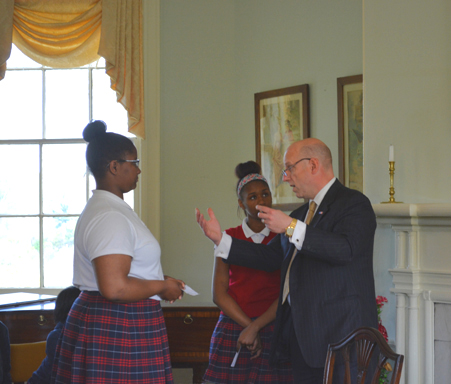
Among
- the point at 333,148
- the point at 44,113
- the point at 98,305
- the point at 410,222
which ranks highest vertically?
the point at 44,113

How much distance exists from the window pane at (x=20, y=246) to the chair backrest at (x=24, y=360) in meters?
1.93

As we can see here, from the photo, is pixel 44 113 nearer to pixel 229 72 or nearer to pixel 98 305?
pixel 229 72

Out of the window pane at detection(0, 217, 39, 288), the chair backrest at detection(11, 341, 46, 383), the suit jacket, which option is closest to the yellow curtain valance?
the window pane at detection(0, 217, 39, 288)

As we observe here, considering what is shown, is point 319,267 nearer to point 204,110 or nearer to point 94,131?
point 94,131

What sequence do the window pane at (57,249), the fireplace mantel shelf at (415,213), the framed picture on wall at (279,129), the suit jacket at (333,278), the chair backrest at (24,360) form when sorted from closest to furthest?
1. the suit jacket at (333,278)
2. the fireplace mantel shelf at (415,213)
3. the chair backrest at (24,360)
4. the framed picture on wall at (279,129)
5. the window pane at (57,249)

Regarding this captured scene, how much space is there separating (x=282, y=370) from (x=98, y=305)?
2.66ft

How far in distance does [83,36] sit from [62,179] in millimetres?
1273

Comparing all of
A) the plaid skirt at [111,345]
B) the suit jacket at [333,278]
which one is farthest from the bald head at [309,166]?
the plaid skirt at [111,345]

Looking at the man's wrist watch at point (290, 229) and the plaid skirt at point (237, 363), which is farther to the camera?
the plaid skirt at point (237, 363)

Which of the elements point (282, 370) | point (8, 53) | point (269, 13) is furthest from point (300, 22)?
point (282, 370)

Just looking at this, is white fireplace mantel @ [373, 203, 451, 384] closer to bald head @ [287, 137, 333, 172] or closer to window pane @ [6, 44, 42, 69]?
bald head @ [287, 137, 333, 172]

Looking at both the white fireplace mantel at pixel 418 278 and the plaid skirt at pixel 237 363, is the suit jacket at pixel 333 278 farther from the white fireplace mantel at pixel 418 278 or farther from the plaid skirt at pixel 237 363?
the white fireplace mantel at pixel 418 278

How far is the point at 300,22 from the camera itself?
4348mm

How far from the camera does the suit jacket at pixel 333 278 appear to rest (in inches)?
74.2
